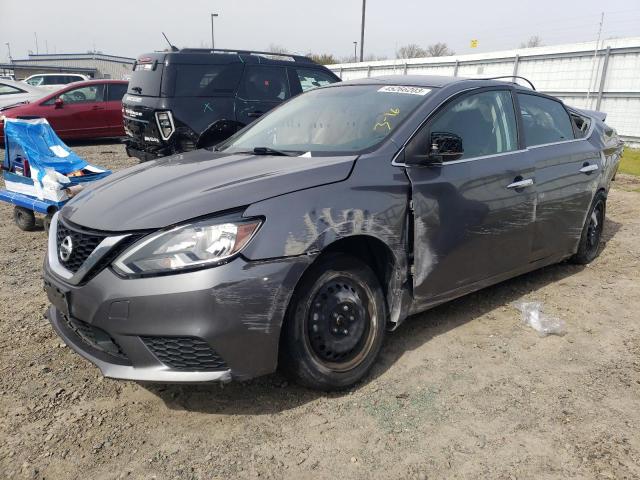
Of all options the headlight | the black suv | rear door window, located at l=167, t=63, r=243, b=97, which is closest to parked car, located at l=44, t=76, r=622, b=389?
the headlight

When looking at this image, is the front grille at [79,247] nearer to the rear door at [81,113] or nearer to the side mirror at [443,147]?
the side mirror at [443,147]

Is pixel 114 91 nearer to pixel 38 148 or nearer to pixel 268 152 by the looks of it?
pixel 38 148

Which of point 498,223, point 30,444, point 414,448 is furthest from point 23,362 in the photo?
point 498,223

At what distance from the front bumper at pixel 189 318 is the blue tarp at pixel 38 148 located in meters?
3.63

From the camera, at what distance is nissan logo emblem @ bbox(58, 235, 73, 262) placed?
105 inches

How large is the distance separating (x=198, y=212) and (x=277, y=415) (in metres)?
1.11

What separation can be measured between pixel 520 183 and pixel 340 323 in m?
1.81

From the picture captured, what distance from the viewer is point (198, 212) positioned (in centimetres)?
245

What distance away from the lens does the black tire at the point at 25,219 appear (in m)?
6.00

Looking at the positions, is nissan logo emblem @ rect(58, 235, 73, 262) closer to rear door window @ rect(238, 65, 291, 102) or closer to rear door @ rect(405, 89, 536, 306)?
rear door @ rect(405, 89, 536, 306)

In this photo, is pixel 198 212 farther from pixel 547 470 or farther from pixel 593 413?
pixel 593 413

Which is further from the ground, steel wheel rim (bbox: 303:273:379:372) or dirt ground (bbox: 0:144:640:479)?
steel wheel rim (bbox: 303:273:379:372)

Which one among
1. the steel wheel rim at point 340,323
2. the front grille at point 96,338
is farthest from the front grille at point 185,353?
the steel wheel rim at point 340,323

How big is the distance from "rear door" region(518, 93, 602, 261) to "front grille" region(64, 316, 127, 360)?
302 cm
